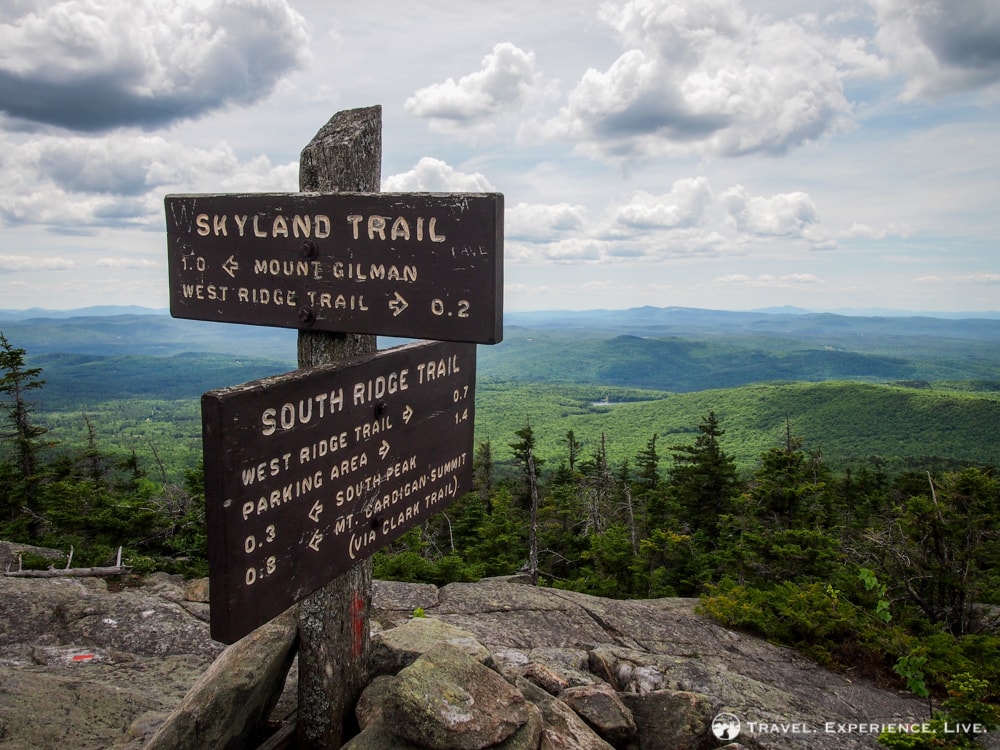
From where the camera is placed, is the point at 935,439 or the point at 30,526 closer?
the point at 30,526

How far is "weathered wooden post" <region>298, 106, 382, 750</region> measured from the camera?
449cm

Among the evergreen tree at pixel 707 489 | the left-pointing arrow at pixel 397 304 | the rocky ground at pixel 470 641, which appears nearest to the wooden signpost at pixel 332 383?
the left-pointing arrow at pixel 397 304

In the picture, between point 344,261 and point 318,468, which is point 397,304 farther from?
point 318,468

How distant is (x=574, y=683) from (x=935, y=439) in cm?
18544

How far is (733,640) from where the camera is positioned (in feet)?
35.9

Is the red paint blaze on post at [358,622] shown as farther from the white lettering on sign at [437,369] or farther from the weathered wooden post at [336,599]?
the white lettering on sign at [437,369]

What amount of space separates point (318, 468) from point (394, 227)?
1488mm

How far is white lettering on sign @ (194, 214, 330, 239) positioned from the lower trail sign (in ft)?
3.09

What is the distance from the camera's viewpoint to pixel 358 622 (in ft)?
16.1

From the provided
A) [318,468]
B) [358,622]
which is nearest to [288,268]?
[318,468]

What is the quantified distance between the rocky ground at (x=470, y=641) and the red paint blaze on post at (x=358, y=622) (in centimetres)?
87

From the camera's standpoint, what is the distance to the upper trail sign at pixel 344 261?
3.52 m

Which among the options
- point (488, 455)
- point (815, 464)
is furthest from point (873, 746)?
point (488, 455)

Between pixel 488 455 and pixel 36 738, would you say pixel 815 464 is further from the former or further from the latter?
pixel 36 738
